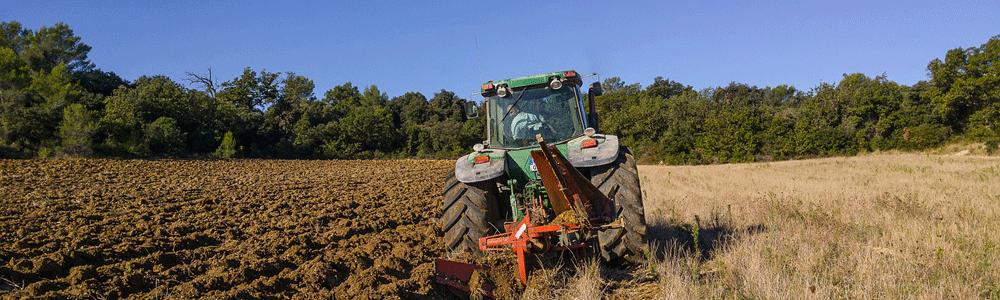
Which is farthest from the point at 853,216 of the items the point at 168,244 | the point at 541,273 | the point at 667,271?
the point at 168,244

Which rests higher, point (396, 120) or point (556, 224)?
point (396, 120)

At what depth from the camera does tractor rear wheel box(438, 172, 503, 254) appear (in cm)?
539

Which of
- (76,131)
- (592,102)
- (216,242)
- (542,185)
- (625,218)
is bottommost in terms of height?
(216,242)

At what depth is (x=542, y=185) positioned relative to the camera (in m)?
5.56

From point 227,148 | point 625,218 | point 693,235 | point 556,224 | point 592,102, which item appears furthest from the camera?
point 227,148

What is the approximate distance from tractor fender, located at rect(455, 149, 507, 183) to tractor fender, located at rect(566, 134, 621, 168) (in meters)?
0.58

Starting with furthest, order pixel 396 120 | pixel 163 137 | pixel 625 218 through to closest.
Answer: pixel 396 120, pixel 163 137, pixel 625 218

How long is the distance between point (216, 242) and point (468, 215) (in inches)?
149

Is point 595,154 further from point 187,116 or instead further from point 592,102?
point 187,116

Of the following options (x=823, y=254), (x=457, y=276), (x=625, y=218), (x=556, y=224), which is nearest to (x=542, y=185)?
(x=625, y=218)

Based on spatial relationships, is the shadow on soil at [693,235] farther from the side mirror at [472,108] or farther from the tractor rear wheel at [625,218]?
the side mirror at [472,108]

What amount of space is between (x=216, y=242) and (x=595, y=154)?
476 cm

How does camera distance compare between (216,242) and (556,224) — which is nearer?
(556,224)

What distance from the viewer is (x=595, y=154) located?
5.34 meters
